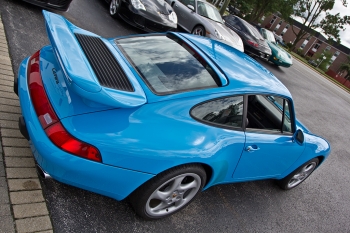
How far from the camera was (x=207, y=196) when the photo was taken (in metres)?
2.96

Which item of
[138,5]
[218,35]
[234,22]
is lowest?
[138,5]

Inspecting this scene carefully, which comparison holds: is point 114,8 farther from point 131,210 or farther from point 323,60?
point 323,60

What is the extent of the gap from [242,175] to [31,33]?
391 centimetres

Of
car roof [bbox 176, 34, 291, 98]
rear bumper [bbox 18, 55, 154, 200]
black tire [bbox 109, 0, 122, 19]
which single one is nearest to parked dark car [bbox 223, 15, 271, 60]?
black tire [bbox 109, 0, 122, 19]

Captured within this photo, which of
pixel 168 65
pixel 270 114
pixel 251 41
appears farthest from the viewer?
pixel 251 41

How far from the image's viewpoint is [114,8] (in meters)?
7.03

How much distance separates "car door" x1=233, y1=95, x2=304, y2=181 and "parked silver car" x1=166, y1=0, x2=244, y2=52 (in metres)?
5.45

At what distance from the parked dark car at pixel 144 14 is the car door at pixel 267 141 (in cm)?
445

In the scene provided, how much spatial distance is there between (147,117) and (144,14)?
17.4ft

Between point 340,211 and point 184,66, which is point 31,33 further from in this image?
point 340,211

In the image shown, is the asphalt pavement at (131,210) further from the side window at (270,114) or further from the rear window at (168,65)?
the rear window at (168,65)

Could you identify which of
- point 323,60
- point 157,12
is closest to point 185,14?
point 157,12

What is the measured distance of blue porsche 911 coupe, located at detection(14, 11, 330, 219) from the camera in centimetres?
178

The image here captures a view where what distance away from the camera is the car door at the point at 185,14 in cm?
857
